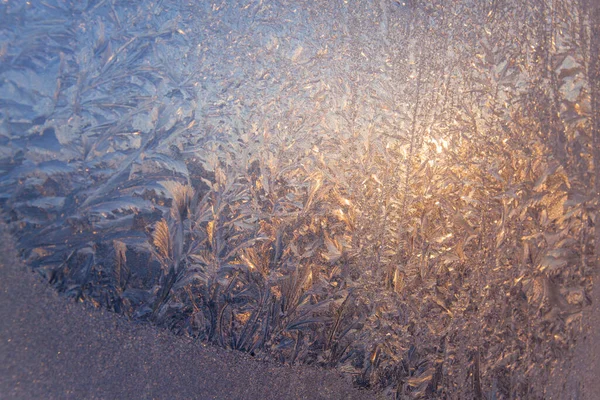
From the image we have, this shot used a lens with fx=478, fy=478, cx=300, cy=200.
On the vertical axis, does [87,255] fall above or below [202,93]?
below

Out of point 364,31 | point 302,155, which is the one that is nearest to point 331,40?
point 364,31

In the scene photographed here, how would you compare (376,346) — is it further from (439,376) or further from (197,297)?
(197,297)

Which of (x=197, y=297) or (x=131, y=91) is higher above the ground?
(x=131, y=91)

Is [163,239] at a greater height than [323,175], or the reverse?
[323,175]

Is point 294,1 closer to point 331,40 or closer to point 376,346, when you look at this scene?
point 331,40

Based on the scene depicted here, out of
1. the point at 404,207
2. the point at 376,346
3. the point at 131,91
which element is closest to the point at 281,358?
the point at 376,346

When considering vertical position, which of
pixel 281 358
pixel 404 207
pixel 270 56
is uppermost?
pixel 270 56
